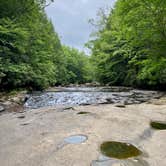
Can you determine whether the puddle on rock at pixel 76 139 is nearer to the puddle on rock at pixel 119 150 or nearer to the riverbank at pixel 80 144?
the riverbank at pixel 80 144

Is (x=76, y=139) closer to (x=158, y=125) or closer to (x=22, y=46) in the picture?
(x=158, y=125)

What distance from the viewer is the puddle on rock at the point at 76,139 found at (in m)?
3.48

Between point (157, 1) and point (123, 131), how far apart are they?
5160 mm

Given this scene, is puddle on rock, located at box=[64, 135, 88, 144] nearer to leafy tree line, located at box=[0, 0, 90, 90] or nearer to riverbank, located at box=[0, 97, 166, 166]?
riverbank, located at box=[0, 97, 166, 166]

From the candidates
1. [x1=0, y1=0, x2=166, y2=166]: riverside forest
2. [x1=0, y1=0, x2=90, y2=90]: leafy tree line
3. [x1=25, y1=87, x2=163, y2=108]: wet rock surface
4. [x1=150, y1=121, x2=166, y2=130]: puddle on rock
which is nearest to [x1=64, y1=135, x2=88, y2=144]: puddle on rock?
[x1=0, y1=0, x2=166, y2=166]: riverside forest

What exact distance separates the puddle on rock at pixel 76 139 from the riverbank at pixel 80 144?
80 millimetres

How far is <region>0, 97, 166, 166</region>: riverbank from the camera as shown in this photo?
2.81 m

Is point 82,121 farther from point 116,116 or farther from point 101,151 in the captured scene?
point 101,151

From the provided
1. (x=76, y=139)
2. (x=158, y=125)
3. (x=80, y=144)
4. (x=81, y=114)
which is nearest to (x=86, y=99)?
(x=81, y=114)

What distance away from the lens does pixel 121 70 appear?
20641 millimetres

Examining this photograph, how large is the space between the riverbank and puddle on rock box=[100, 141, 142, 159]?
0.10 meters

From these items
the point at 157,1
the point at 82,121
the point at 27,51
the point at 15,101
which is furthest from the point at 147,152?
the point at 27,51

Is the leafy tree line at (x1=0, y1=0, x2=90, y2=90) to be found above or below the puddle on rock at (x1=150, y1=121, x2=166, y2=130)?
above

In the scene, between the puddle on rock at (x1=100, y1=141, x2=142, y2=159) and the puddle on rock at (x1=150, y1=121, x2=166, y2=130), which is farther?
the puddle on rock at (x1=150, y1=121, x2=166, y2=130)
